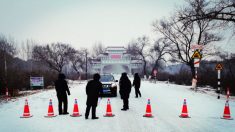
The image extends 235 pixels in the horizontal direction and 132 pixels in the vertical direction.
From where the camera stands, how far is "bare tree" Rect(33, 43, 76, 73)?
60.2m

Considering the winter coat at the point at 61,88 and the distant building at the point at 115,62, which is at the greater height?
the distant building at the point at 115,62

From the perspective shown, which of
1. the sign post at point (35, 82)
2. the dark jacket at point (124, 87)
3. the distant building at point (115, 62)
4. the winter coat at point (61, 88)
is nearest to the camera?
the winter coat at point (61, 88)

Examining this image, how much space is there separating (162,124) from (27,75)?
73.3 feet

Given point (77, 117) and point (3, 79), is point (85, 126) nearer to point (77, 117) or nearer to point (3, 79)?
point (77, 117)

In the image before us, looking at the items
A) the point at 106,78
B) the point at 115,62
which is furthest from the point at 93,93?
the point at 115,62

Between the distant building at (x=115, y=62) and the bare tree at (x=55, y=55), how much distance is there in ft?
130

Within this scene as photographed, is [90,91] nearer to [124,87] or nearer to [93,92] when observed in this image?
[93,92]

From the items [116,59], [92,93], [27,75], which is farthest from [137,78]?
[116,59]

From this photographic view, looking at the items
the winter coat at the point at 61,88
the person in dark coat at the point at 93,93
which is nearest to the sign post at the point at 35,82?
the winter coat at the point at 61,88

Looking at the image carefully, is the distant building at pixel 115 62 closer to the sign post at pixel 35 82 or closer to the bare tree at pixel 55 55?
the bare tree at pixel 55 55

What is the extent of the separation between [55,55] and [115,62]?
50.7m

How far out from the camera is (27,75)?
1077 inches

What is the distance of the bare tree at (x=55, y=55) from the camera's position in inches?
2369

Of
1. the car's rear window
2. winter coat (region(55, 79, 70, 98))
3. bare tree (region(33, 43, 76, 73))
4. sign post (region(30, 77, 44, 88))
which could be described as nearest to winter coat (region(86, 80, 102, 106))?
winter coat (region(55, 79, 70, 98))
